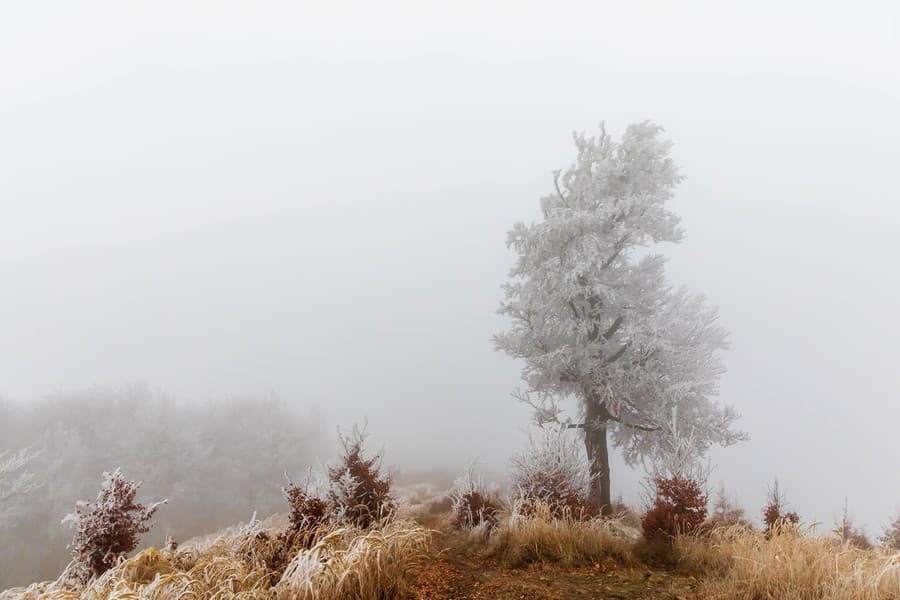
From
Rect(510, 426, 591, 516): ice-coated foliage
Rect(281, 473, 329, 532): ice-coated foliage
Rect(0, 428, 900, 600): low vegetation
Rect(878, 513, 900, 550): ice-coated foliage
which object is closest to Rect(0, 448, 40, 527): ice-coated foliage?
Rect(0, 428, 900, 600): low vegetation

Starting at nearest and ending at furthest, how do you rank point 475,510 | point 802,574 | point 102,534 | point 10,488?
point 802,574 → point 102,534 → point 475,510 → point 10,488

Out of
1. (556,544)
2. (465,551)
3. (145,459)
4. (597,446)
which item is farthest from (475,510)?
(145,459)

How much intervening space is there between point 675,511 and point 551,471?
7.34 feet

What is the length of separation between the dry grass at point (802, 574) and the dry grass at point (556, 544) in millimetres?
1226

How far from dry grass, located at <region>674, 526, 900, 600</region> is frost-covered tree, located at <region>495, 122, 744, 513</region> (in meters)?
4.84

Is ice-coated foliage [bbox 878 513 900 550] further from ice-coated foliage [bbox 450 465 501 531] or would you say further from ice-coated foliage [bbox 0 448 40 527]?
ice-coated foliage [bbox 0 448 40 527]

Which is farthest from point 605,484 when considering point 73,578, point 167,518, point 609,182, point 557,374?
point 167,518

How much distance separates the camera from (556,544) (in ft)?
19.6

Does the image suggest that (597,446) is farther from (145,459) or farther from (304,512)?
(145,459)

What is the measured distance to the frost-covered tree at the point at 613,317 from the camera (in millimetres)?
9992

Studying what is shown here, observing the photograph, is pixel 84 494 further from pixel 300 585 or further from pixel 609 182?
pixel 609 182

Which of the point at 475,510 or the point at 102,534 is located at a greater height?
the point at 102,534

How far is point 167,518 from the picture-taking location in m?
14.5

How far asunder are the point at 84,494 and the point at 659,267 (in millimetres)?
20404
